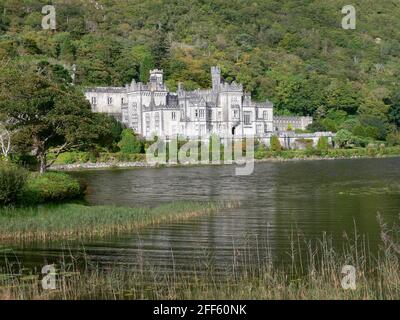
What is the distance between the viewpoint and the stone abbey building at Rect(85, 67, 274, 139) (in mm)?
81000

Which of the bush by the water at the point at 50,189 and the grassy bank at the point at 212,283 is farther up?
the bush by the water at the point at 50,189

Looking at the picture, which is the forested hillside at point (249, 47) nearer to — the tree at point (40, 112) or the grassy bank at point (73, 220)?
the tree at point (40, 112)

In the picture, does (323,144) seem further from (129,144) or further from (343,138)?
(129,144)

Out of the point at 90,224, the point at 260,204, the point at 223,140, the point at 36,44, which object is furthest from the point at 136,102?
the point at 90,224

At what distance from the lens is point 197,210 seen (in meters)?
26.5

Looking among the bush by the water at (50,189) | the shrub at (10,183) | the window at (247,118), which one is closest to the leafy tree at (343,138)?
the window at (247,118)

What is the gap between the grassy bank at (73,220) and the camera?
784 inches

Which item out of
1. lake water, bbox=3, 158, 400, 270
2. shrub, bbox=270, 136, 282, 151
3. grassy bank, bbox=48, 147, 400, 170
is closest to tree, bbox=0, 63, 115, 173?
lake water, bbox=3, 158, 400, 270

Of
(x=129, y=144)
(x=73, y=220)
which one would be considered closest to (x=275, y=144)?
(x=129, y=144)

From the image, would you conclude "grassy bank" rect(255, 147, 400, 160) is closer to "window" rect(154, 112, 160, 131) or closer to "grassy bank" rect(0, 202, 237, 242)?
"window" rect(154, 112, 160, 131)

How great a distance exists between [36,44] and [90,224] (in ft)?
264

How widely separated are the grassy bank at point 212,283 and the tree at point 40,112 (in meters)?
12.7

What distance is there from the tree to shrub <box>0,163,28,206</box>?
5606mm

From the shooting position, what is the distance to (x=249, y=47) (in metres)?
131
